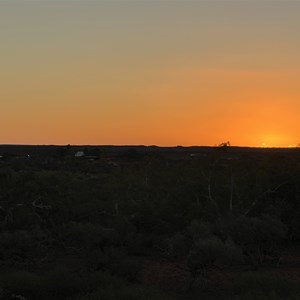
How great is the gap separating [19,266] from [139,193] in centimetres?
968

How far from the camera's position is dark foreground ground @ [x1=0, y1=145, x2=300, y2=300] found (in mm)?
12773

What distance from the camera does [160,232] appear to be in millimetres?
22203

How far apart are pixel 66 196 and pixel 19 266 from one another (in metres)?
7.70

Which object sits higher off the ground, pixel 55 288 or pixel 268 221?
pixel 268 221

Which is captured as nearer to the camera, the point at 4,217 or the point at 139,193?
the point at 4,217

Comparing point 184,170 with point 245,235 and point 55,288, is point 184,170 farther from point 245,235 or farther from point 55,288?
point 55,288

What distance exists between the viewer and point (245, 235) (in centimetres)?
1703

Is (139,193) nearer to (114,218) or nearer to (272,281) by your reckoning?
(114,218)

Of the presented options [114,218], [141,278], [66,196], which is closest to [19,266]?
[141,278]

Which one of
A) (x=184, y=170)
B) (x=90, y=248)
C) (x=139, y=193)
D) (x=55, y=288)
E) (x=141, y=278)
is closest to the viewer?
(x=55, y=288)

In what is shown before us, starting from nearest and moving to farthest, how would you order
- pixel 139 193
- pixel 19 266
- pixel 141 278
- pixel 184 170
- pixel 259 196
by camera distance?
pixel 141 278 < pixel 19 266 < pixel 259 196 < pixel 184 170 < pixel 139 193

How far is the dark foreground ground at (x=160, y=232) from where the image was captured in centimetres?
1277

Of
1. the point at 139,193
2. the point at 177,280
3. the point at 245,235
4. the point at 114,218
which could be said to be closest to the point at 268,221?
the point at 245,235

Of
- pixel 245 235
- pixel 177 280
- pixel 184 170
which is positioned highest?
pixel 184 170
